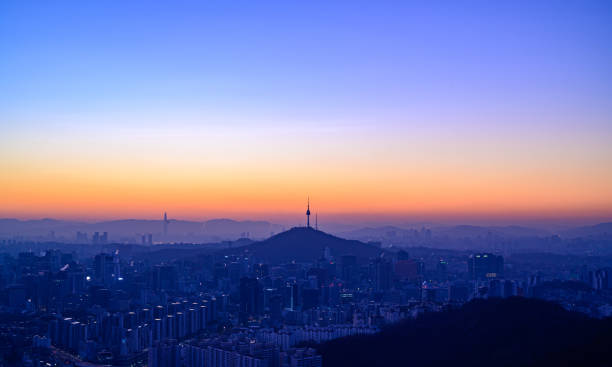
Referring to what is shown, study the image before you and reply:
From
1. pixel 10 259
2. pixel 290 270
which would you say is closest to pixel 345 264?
pixel 290 270

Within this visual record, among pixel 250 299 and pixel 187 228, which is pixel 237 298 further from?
pixel 187 228

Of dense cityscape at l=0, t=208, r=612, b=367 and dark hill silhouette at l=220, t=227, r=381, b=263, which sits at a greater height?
dark hill silhouette at l=220, t=227, r=381, b=263

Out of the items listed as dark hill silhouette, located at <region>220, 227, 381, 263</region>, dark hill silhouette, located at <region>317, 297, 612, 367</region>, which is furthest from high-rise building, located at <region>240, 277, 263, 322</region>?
dark hill silhouette, located at <region>220, 227, 381, 263</region>

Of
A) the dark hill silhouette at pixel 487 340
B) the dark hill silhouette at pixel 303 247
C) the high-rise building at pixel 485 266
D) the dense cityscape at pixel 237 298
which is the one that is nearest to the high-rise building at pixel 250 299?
the dense cityscape at pixel 237 298

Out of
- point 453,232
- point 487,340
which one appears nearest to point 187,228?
point 453,232

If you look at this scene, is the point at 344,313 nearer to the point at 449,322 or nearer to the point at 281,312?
the point at 281,312

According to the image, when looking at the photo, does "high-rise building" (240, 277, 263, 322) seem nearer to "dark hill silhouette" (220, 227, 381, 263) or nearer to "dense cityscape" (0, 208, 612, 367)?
"dense cityscape" (0, 208, 612, 367)

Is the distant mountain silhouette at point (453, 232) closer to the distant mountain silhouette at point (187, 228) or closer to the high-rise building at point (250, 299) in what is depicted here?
the distant mountain silhouette at point (187, 228)
